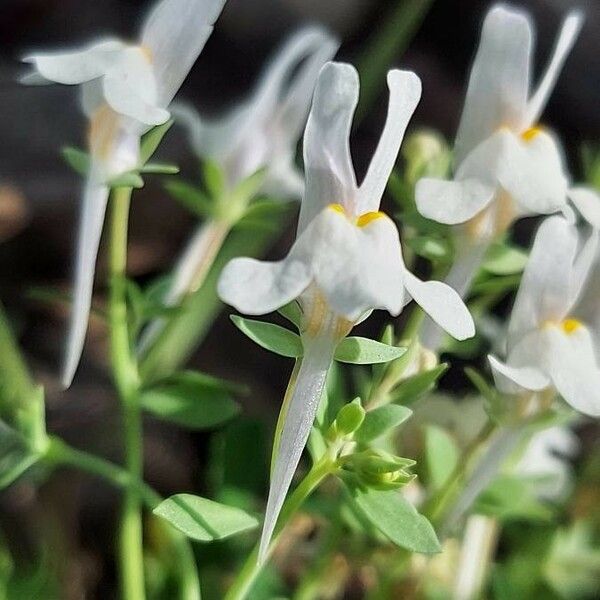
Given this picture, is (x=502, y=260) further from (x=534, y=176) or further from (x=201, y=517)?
(x=201, y=517)

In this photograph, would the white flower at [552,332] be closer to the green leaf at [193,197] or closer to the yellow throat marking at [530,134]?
the yellow throat marking at [530,134]

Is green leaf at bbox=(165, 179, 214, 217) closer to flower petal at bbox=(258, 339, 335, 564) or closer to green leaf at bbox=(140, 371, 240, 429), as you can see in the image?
green leaf at bbox=(140, 371, 240, 429)

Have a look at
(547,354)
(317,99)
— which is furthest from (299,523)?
(317,99)

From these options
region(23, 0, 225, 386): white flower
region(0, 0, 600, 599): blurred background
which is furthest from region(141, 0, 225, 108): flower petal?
region(0, 0, 600, 599): blurred background

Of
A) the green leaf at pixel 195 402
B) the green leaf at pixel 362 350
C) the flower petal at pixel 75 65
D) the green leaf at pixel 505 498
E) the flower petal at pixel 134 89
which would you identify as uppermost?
the flower petal at pixel 75 65

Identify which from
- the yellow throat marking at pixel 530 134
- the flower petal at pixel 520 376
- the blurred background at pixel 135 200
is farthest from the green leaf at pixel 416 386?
the blurred background at pixel 135 200

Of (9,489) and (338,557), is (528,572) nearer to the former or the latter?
(338,557)
